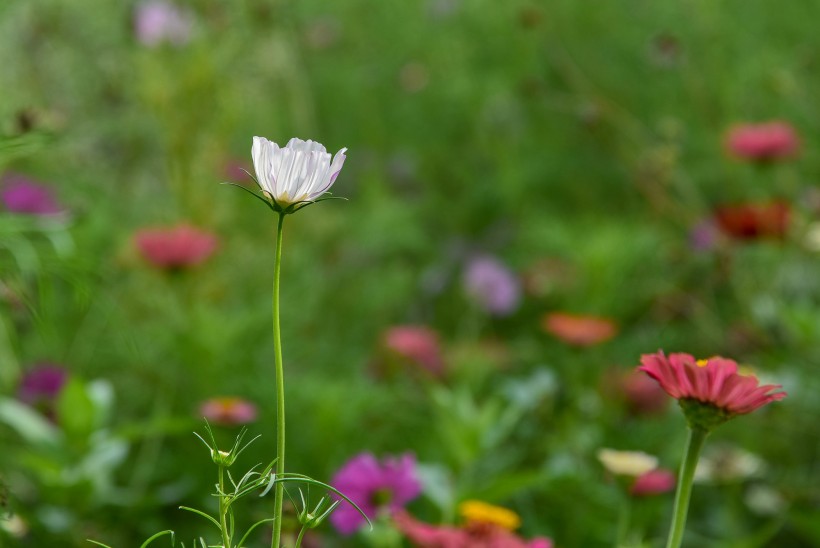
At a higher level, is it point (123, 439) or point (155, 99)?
point (155, 99)

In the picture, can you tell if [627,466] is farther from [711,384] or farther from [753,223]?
[753,223]

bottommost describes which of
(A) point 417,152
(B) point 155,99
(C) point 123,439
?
(C) point 123,439

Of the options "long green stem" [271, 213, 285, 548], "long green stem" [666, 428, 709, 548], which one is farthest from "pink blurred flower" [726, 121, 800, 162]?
"long green stem" [271, 213, 285, 548]

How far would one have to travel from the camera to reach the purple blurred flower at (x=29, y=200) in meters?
1.08

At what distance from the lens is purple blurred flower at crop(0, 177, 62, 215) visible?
1076 mm

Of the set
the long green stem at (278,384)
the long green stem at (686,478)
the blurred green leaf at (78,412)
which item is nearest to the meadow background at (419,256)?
the blurred green leaf at (78,412)

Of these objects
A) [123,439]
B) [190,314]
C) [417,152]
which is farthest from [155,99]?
[417,152]

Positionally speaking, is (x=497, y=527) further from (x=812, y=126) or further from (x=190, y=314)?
(x=812, y=126)

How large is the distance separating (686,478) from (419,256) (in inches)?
60.4

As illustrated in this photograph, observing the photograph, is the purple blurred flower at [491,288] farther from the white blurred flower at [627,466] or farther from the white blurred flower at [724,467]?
the white blurred flower at [627,466]

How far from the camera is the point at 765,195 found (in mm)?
Result: 1723

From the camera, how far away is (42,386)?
1102mm

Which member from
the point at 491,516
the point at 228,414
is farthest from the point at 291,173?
the point at 228,414

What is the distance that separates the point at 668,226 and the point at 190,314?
1.00 m
